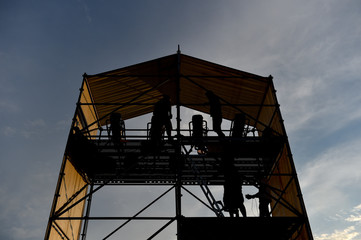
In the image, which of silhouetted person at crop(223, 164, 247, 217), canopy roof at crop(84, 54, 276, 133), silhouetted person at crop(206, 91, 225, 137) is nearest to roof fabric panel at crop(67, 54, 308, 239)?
canopy roof at crop(84, 54, 276, 133)

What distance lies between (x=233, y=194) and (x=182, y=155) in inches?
78.7

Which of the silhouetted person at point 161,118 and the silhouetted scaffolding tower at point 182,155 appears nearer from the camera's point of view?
the silhouetted scaffolding tower at point 182,155

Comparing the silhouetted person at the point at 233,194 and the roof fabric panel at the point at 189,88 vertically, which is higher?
the roof fabric panel at the point at 189,88

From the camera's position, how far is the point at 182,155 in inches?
354

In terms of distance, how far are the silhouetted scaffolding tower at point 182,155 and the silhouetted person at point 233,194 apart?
27cm

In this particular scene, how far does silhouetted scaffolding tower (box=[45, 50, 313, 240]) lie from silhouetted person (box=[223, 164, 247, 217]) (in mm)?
267

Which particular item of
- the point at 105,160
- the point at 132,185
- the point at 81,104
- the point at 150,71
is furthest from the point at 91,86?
the point at 132,185

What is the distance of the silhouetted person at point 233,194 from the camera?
25.8 ft

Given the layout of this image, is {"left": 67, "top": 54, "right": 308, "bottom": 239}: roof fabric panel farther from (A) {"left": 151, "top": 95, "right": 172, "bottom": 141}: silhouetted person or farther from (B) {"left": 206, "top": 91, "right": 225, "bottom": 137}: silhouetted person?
(A) {"left": 151, "top": 95, "right": 172, "bottom": 141}: silhouetted person

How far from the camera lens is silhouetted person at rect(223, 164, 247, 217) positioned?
7859 mm

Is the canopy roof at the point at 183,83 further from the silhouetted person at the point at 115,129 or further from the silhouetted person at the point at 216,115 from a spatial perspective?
the silhouetted person at the point at 115,129

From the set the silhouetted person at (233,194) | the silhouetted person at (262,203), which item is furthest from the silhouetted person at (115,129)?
the silhouetted person at (262,203)

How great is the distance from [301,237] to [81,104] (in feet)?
25.6

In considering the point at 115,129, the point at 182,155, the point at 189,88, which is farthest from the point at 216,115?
the point at 115,129
